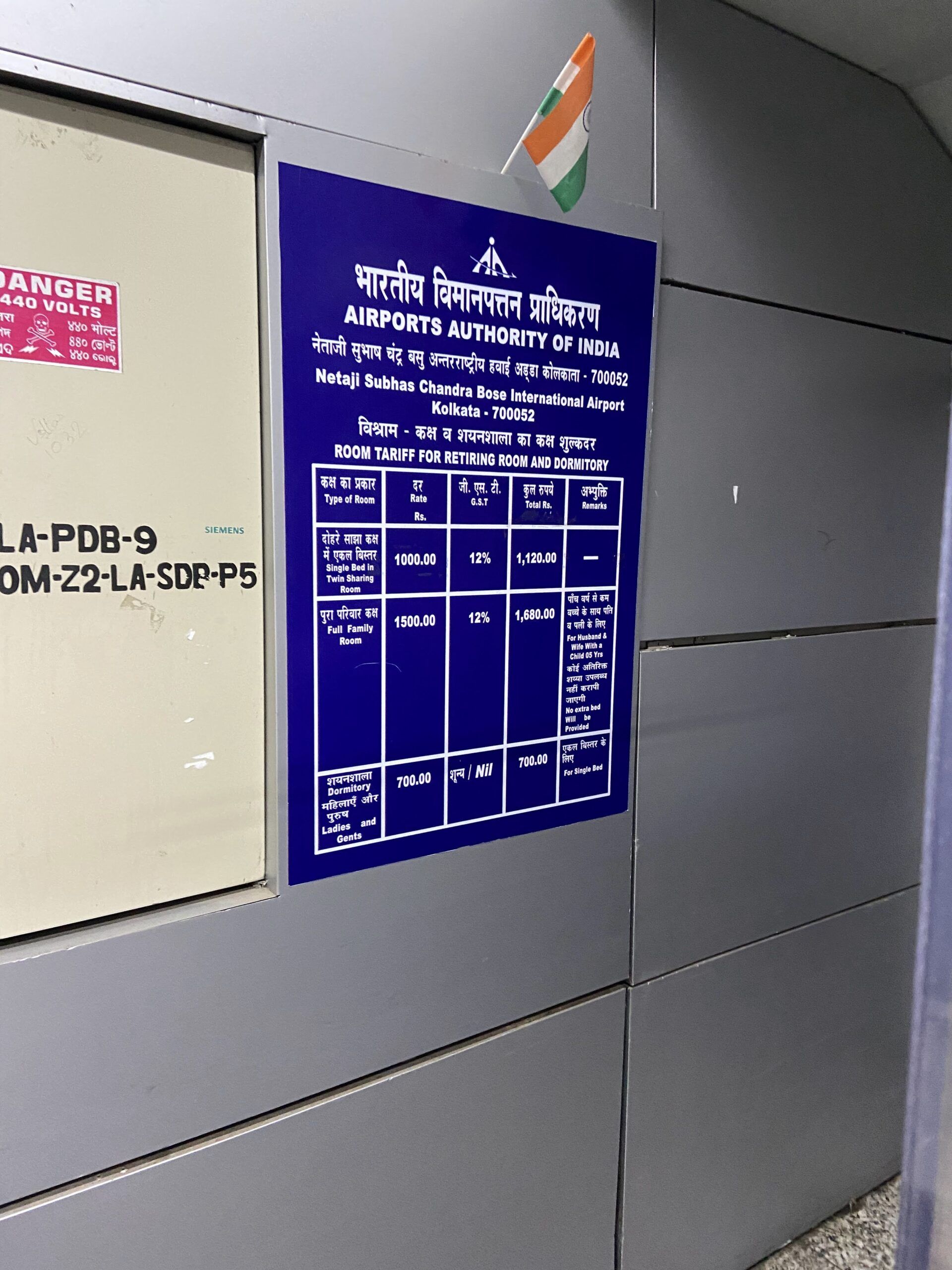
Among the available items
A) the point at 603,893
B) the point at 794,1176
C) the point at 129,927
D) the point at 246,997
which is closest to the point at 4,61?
the point at 129,927

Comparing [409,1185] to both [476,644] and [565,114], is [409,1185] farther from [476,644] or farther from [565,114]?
[565,114]

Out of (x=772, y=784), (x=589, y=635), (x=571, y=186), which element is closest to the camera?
(x=571, y=186)

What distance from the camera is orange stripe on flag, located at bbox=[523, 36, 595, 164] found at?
126 cm

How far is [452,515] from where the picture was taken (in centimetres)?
137

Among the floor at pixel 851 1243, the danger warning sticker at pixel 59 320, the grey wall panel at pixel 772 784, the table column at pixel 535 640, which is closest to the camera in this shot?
the danger warning sticker at pixel 59 320

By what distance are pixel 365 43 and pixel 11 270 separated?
603 millimetres

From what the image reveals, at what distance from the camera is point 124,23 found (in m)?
1.03

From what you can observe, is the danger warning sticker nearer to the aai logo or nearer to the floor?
the aai logo

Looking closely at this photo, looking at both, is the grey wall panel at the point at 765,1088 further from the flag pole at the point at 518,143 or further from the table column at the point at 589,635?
the flag pole at the point at 518,143

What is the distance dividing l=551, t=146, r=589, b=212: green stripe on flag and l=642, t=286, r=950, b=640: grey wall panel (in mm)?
305

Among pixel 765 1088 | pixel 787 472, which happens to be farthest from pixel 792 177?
pixel 765 1088

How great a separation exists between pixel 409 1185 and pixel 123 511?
122 centimetres

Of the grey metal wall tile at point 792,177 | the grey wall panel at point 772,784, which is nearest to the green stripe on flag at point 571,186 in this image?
the grey metal wall tile at point 792,177

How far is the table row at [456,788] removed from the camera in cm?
133
